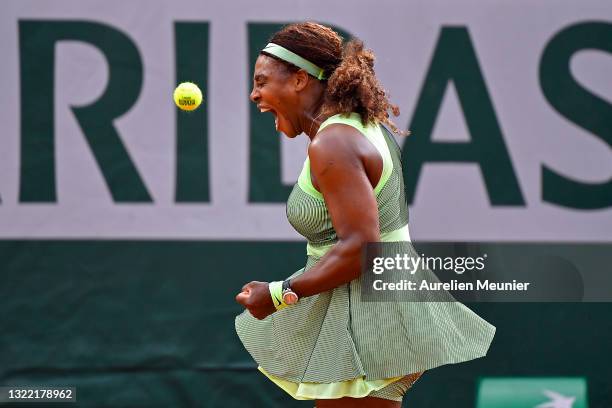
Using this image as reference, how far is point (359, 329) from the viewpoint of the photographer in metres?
2.77

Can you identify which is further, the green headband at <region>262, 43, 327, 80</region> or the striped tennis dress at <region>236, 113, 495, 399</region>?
the green headband at <region>262, 43, 327, 80</region>

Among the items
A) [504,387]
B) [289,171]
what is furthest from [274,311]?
[504,387]

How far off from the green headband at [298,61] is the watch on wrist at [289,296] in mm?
630

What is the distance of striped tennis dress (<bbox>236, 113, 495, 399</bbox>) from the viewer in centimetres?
275

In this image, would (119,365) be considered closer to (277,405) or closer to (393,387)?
(277,405)

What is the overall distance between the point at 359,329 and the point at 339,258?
0.78 feet

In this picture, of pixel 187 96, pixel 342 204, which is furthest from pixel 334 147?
pixel 187 96

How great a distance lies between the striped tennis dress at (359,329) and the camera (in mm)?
2754

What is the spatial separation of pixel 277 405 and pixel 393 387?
6.34ft

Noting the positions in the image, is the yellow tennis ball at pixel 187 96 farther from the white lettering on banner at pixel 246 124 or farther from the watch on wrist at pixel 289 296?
the watch on wrist at pixel 289 296

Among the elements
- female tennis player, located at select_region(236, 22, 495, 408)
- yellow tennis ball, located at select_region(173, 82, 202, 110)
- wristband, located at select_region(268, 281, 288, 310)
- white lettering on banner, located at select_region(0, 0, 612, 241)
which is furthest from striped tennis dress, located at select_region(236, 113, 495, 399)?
white lettering on banner, located at select_region(0, 0, 612, 241)

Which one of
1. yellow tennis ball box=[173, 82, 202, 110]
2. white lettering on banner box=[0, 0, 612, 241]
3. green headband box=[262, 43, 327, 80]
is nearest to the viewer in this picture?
green headband box=[262, 43, 327, 80]

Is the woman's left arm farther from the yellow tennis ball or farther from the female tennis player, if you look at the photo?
the yellow tennis ball

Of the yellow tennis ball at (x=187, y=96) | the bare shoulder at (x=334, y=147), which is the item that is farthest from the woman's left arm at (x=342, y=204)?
the yellow tennis ball at (x=187, y=96)
